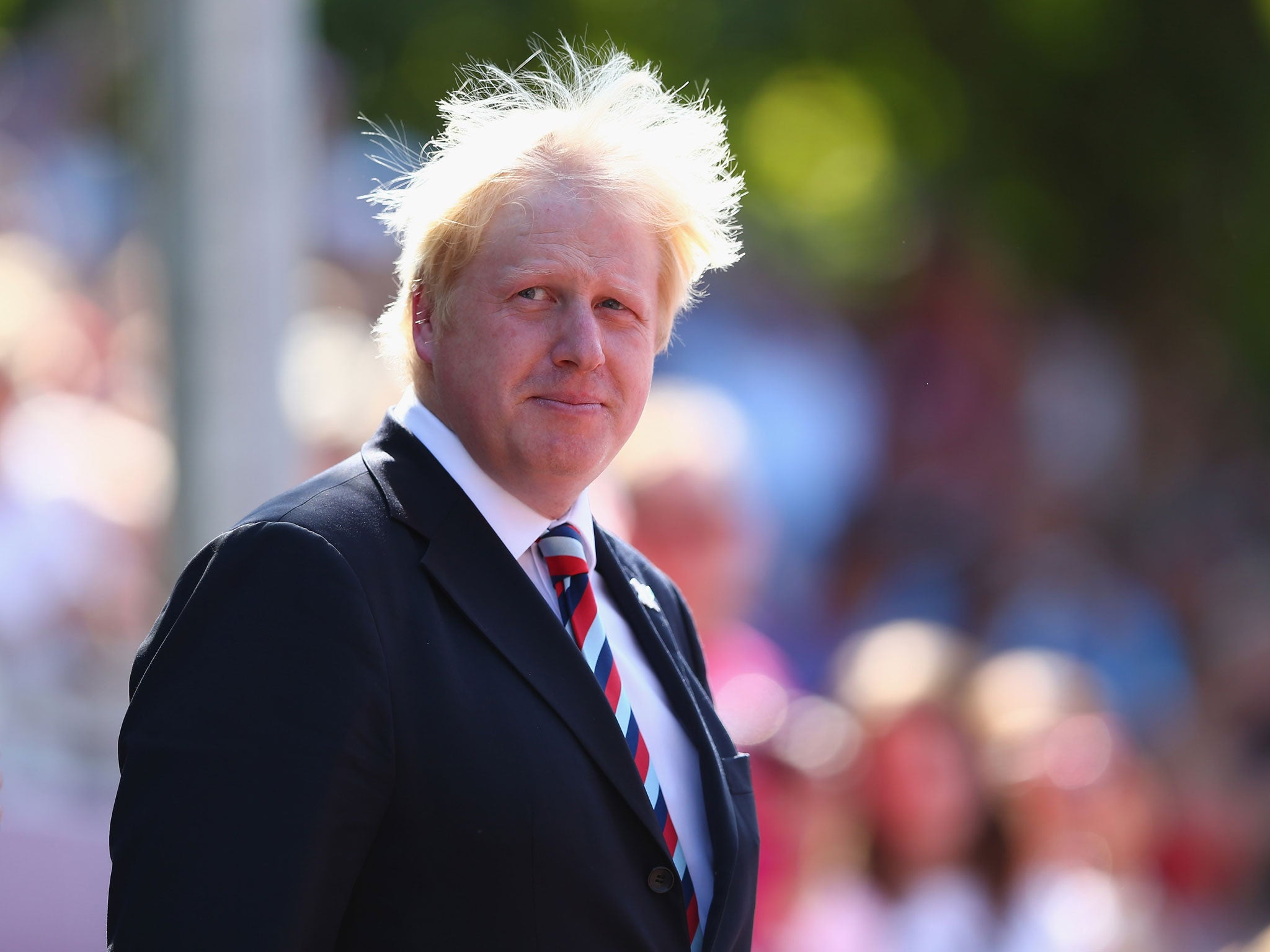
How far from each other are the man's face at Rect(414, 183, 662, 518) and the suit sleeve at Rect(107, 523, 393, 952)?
1.11 feet

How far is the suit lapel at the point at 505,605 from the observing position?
5.81 ft

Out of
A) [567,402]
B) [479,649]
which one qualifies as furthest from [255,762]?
[567,402]

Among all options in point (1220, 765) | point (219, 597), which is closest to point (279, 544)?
point (219, 597)

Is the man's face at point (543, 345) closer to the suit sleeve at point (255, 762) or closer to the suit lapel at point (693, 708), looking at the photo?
the suit lapel at point (693, 708)

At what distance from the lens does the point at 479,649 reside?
176 centimetres

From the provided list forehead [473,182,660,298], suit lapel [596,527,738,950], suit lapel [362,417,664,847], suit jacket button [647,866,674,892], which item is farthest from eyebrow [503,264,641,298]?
suit jacket button [647,866,674,892]

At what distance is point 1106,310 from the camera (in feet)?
26.2

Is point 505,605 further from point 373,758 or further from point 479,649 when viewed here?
point 373,758

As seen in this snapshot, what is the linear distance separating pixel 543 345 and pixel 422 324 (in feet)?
0.69

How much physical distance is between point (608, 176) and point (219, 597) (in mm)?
764

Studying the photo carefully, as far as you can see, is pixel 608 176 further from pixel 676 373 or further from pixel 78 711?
pixel 676 373

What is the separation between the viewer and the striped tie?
189 centimetres

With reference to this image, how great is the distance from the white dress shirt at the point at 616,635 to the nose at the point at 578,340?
188 millimetres

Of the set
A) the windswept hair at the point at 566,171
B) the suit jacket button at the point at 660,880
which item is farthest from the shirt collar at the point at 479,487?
the suit jacket button at the point at 660,880
